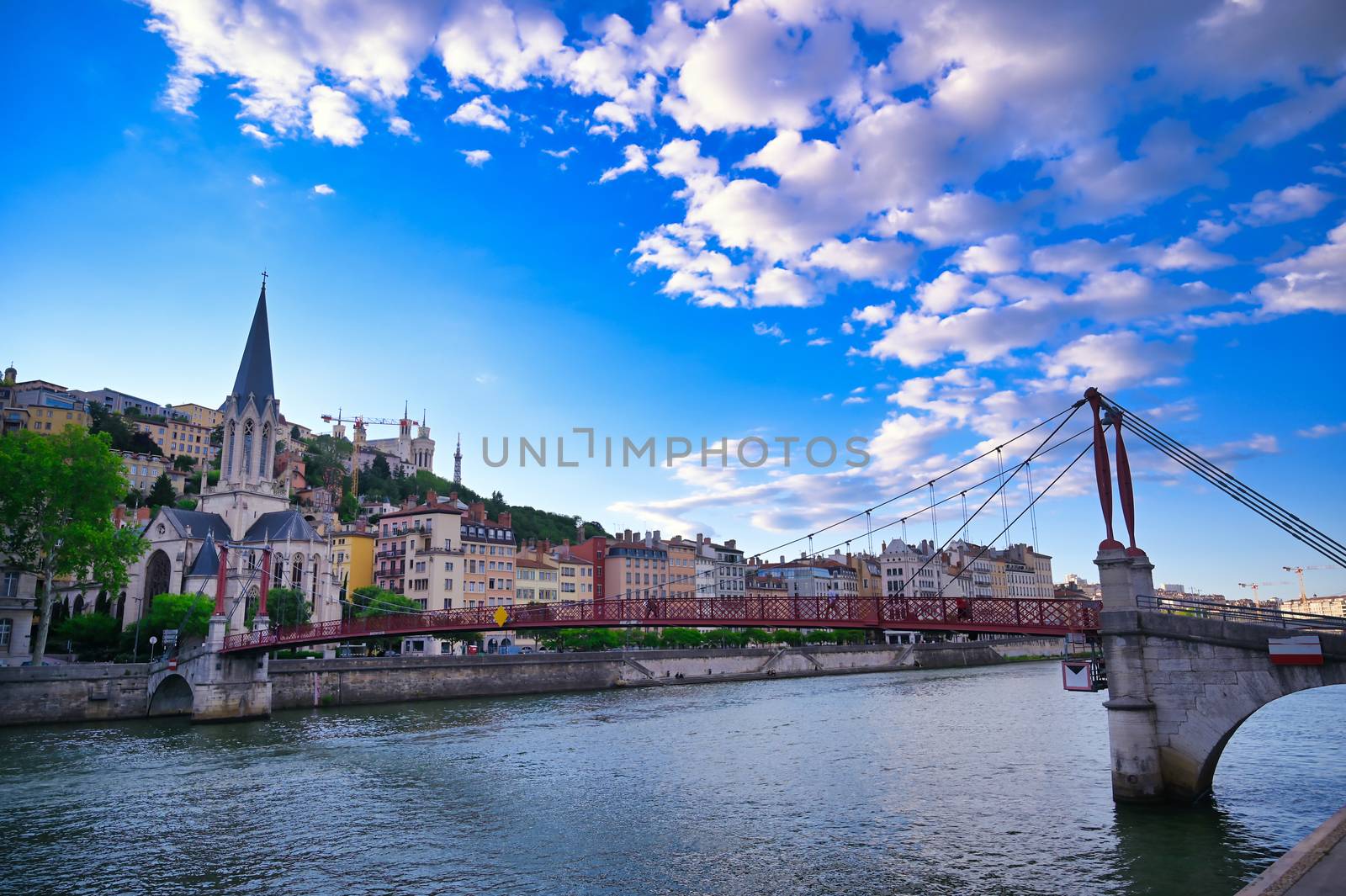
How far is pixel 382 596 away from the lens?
65.9 metres

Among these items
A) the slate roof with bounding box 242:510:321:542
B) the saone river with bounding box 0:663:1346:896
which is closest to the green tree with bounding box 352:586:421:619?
the slate roof with bounding box 242:510:321:542

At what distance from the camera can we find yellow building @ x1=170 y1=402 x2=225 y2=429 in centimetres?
12962

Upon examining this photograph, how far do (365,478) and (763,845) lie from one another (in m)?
131

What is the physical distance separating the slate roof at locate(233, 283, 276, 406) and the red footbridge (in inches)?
1532

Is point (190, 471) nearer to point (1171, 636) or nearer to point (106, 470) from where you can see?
point (106, 470)

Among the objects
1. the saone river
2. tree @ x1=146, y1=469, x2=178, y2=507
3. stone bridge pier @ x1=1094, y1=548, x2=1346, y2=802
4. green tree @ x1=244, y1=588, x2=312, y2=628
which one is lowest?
the saone river

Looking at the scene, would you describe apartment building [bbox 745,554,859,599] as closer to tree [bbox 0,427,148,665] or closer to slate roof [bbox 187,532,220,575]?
slate roof [bbox 187,532,220,575]

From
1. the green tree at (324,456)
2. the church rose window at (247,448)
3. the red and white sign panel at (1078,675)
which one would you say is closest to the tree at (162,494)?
the church rose window at (247,448)

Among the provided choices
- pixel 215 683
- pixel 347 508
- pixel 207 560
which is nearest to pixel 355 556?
pixel 207 560

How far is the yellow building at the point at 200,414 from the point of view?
130 m

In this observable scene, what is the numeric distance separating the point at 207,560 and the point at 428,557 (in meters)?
16.0

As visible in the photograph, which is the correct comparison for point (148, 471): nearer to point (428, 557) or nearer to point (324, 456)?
point (324, 456)

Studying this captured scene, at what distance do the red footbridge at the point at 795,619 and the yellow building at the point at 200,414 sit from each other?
4124 inches

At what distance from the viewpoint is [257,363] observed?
7212cm
